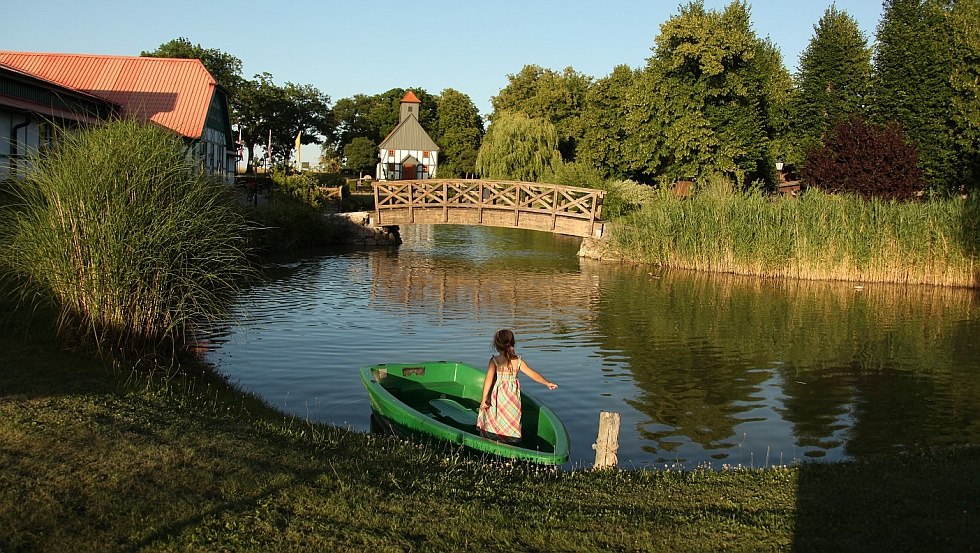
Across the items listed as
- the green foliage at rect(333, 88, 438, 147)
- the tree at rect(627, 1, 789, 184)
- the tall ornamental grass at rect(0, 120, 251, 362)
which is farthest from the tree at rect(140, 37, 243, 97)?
the tall ornamental grass at rect(0, 120, 251, 362)

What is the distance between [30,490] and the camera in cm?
554

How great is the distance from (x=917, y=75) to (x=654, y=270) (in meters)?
18.9

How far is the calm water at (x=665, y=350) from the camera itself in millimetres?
11148

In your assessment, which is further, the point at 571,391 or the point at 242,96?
the point at 242,96

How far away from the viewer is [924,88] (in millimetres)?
39625

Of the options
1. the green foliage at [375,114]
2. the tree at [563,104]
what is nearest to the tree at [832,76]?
the tree at [563,104]

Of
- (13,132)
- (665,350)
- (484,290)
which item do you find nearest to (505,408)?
(665,350)

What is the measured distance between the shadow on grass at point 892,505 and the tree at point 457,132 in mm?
82479

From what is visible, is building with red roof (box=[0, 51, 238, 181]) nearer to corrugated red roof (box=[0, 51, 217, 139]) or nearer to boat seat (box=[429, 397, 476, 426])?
corrugated red roof (box=[0, 51, 217, 139])

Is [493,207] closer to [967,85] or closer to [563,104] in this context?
[967,85]

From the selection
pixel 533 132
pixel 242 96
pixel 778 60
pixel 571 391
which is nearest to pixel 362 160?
pixel 242 96

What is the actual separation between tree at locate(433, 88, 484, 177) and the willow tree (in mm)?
35272

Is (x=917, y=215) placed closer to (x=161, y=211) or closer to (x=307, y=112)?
(x=161, y=211)

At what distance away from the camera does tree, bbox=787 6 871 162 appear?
1813 inches
